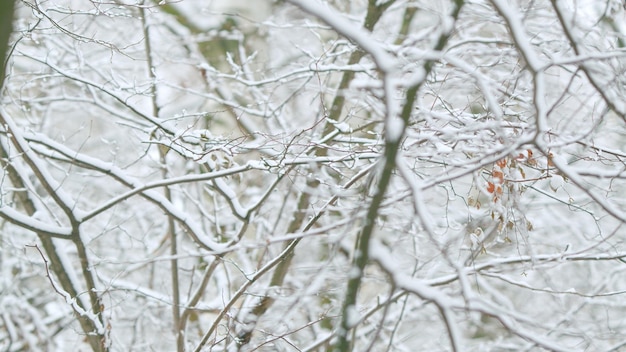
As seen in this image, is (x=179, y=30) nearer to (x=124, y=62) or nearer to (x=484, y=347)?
(x=124, y=62)

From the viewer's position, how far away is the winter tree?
8.71ft

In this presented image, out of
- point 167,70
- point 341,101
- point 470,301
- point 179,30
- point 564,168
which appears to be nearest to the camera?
Result: point 470,301

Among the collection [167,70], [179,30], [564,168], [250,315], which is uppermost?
[179,30]

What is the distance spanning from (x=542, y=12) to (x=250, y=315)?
416 cm

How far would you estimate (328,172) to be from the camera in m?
6.32

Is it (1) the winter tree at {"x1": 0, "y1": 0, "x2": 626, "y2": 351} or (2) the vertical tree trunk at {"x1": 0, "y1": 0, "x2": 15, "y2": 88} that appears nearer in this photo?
(2) the vertical tree trunk at {"x1": 0, "y1": 0, "x2": 15, "y2": 88}

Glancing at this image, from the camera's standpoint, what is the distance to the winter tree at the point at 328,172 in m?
2.66

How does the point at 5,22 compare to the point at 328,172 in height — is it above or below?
below

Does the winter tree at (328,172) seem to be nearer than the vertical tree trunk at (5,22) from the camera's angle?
No

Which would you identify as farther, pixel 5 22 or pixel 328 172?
pixel 328 172

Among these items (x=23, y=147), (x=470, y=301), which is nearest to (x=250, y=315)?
(x=23, y=147)

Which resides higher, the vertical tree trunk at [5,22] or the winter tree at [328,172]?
the winter tree at [328,172]

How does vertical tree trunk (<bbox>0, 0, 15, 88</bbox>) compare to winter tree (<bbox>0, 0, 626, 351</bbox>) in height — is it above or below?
below

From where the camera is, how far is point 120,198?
15.2 feet
